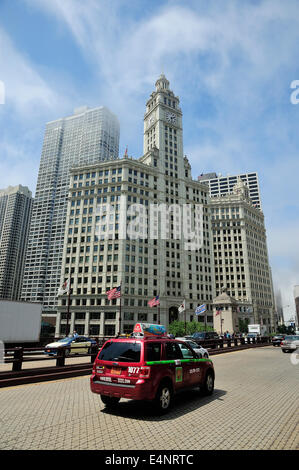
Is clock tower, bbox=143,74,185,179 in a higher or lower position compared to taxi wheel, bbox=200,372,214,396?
higher

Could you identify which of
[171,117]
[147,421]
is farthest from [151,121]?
[147,421]

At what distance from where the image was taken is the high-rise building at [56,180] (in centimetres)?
16138

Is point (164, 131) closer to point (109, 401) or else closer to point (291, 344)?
point (291, 344)

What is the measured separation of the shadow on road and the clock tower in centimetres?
8566

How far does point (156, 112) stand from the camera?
98.4 meters

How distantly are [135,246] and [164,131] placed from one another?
42290 mm

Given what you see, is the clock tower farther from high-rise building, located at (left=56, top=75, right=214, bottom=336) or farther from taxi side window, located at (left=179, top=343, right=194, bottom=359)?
taxi side window, located at (left=179, top=343, right=194, bottom=359)

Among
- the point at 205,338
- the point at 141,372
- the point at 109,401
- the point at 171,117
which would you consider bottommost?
the point at 109,401

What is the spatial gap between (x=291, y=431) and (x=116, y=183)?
79539mm

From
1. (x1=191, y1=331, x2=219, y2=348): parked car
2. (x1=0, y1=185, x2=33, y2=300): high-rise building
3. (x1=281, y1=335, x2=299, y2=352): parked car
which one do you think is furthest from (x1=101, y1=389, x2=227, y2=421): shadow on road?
(x1=0, y1=185, x2=33, y2=300): high-rise building

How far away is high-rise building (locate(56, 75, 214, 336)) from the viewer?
74.7 metres

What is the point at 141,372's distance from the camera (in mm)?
6969

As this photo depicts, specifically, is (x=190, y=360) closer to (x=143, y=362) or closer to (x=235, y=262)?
(x=143, y=362)

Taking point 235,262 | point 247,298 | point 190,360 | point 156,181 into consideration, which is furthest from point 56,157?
point 190,360
